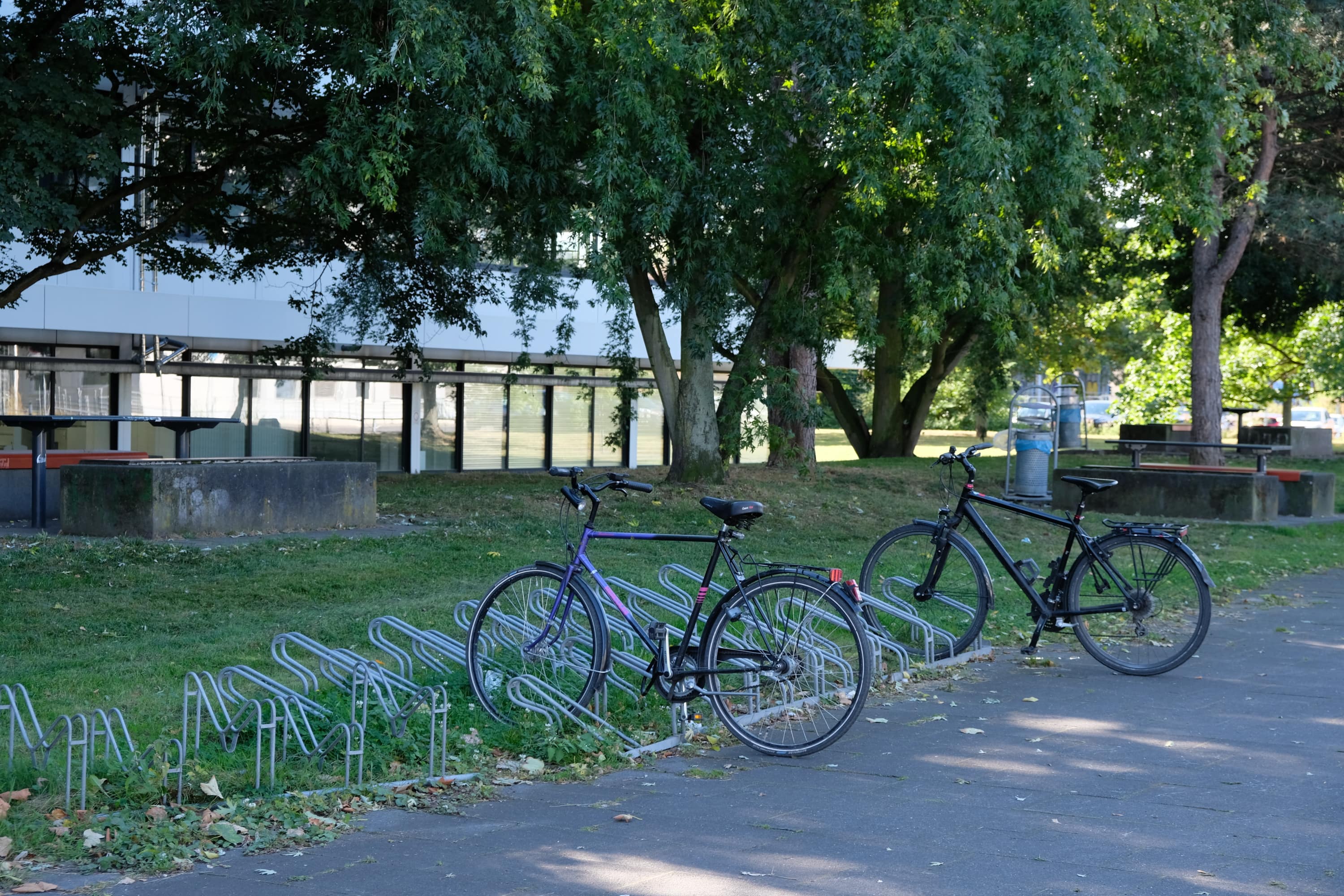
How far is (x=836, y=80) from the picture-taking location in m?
13.4

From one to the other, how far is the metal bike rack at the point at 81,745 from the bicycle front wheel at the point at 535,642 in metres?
1.36

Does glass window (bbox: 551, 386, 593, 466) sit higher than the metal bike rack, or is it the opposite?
glass window (bbox: 551, 386, 593, 466)

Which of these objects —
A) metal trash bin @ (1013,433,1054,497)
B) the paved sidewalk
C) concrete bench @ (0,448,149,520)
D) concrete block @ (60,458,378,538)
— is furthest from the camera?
metal trash bin @ (1013,433,1054,497)

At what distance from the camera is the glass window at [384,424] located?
30.2m

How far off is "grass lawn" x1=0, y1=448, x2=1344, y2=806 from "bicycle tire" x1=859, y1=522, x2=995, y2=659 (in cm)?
77

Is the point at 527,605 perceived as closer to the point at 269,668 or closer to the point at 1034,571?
the point at 269,668

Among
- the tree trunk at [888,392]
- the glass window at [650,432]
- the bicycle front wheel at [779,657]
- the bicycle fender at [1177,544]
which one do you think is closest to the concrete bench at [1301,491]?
the tree trunk at [888,392]

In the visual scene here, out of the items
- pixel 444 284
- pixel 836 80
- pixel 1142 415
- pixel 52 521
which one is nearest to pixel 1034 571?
pixel 836 80

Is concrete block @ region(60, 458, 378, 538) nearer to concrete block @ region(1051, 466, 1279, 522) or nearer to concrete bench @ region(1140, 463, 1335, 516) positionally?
concrete block @ region(1051, 466, 1279, 522)

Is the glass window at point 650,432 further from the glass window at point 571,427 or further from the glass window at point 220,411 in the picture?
the glass window at point 220,411

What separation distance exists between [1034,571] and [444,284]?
1403 cm

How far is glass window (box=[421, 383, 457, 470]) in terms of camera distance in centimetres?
3119

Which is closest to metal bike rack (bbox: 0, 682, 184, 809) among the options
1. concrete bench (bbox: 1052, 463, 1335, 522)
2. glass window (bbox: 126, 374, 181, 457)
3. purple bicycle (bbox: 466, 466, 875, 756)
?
purple bicycle (bbox: 466, 466, 875, 756)

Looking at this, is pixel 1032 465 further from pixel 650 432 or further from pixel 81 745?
pixel 81 745
